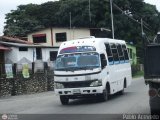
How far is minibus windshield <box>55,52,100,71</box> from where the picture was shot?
19000 mm

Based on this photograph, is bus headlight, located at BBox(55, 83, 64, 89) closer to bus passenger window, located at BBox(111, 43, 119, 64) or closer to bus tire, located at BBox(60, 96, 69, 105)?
bus tire, located at BBox(60, 96, 69, 105)

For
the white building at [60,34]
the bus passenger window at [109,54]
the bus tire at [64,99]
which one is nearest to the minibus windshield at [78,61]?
the bus tire at [64,99]

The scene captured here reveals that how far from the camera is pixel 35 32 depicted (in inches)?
2571

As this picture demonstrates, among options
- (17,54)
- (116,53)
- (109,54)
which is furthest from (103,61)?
(17,54)

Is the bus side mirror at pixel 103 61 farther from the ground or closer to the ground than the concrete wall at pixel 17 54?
closer to the ground

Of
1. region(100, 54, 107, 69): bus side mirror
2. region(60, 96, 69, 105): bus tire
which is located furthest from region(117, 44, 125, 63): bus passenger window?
region(60, 96, 69, 105): bus tire

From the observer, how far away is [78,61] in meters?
19.2

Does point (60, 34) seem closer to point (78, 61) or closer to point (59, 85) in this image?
point (78, 61)

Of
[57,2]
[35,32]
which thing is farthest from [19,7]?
[35,32]

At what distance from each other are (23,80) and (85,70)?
36.2 feet

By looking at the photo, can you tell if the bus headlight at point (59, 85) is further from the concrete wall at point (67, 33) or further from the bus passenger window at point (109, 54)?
the concrete wall at point (67, 33)

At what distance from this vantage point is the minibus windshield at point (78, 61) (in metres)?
19.0

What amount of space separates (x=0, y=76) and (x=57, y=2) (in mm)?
55380

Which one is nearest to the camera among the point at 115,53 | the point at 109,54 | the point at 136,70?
the point at 109,54
